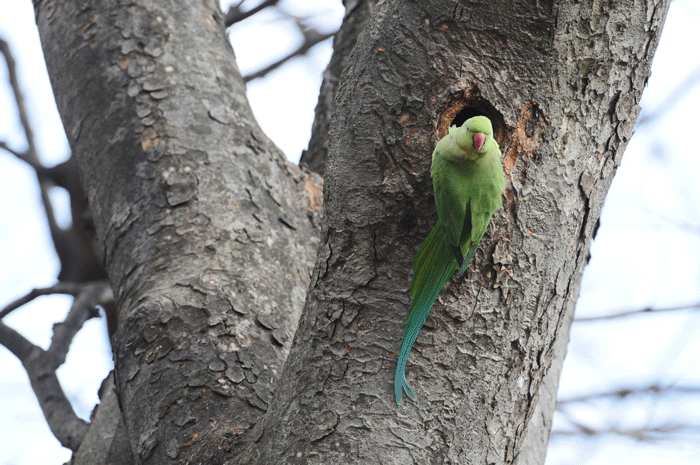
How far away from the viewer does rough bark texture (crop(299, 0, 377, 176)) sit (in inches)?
119

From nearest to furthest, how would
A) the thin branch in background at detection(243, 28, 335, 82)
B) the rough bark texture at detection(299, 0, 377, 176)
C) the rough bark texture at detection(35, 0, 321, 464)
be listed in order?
1. the rough bark texture at detection(35, 0, 321, 464)
2. the rough bark texture at detection(299, 0, 377, 176)
3. the thin branch in background at detection(243, 28, 335, 82)

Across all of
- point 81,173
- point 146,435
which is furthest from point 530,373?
point 81,173

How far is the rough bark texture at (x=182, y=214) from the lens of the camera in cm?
180

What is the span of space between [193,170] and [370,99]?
0.96 metres

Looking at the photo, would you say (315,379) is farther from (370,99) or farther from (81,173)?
(81,173)

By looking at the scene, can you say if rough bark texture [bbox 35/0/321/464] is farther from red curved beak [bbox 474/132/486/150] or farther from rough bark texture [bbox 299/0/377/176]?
red curved beak [bbox 474/132/486/150]

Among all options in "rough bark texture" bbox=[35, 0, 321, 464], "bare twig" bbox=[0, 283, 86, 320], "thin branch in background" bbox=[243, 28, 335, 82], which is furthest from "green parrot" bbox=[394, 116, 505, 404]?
"thin branch in background" bbox=[243, 28, 335, 82]

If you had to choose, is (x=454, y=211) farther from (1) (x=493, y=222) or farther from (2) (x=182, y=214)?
(2) (x=182, y=214)

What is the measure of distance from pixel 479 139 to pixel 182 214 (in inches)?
46.1

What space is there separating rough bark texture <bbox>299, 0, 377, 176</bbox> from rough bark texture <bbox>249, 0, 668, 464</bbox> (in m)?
1.39

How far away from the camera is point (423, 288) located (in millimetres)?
1486

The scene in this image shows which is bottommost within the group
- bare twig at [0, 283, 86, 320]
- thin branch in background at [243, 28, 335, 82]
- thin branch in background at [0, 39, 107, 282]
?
bare twig at [0, 283, 86, 320]

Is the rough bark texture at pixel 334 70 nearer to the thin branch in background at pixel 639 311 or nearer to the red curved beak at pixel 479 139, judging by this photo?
the red curved beak at pixel 479 139

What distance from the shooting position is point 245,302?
2023mm
